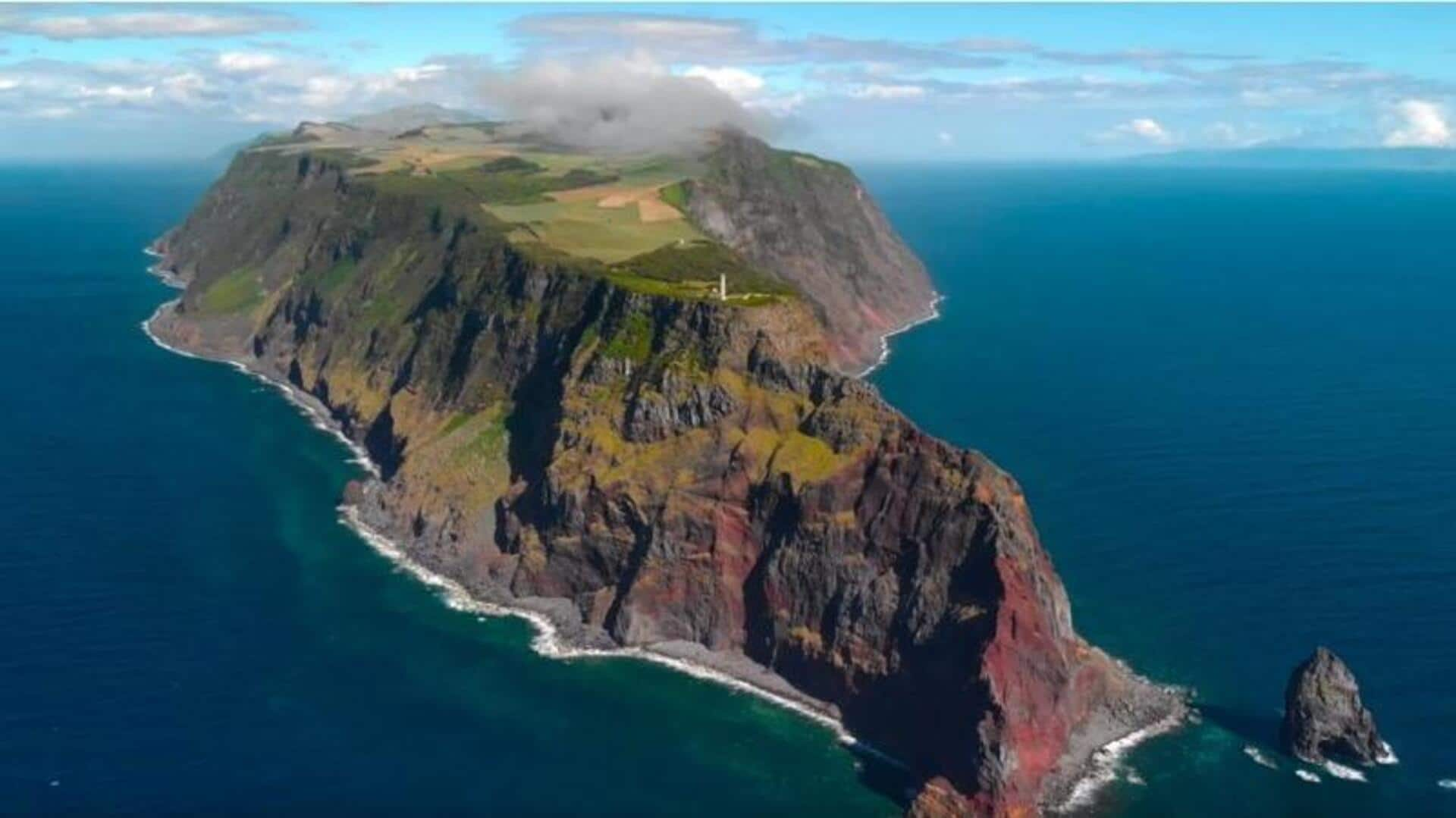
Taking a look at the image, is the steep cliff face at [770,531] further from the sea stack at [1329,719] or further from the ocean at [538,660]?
the sea stack at [1329,719]

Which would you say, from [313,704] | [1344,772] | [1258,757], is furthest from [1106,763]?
[313,704]

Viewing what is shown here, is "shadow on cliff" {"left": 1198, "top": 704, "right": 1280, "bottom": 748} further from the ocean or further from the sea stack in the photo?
the sea stack

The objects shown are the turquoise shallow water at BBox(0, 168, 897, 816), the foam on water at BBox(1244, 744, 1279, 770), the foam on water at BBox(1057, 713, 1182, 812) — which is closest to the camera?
the turquoise shallow water at BBox(0, 168, 897, 816)

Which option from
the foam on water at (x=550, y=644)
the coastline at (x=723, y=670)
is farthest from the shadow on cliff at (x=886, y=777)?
the foam on water at (x=550, y=644)

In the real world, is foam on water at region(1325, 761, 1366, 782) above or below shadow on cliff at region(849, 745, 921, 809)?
above

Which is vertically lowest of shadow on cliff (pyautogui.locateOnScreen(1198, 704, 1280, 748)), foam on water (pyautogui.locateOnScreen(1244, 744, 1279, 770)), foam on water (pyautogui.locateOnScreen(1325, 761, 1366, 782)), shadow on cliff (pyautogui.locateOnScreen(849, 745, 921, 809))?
shadow on cliff (pyautogui.locateOnScreen(849, 745, 921, 809))

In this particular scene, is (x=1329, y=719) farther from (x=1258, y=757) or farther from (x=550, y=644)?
(x=550, y=644)

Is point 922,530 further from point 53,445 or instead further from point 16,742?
point 53,445

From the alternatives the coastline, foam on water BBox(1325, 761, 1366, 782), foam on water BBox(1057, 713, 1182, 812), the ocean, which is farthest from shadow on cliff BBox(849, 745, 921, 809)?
foam on water BBox(1325, 761, 1366, 782)
